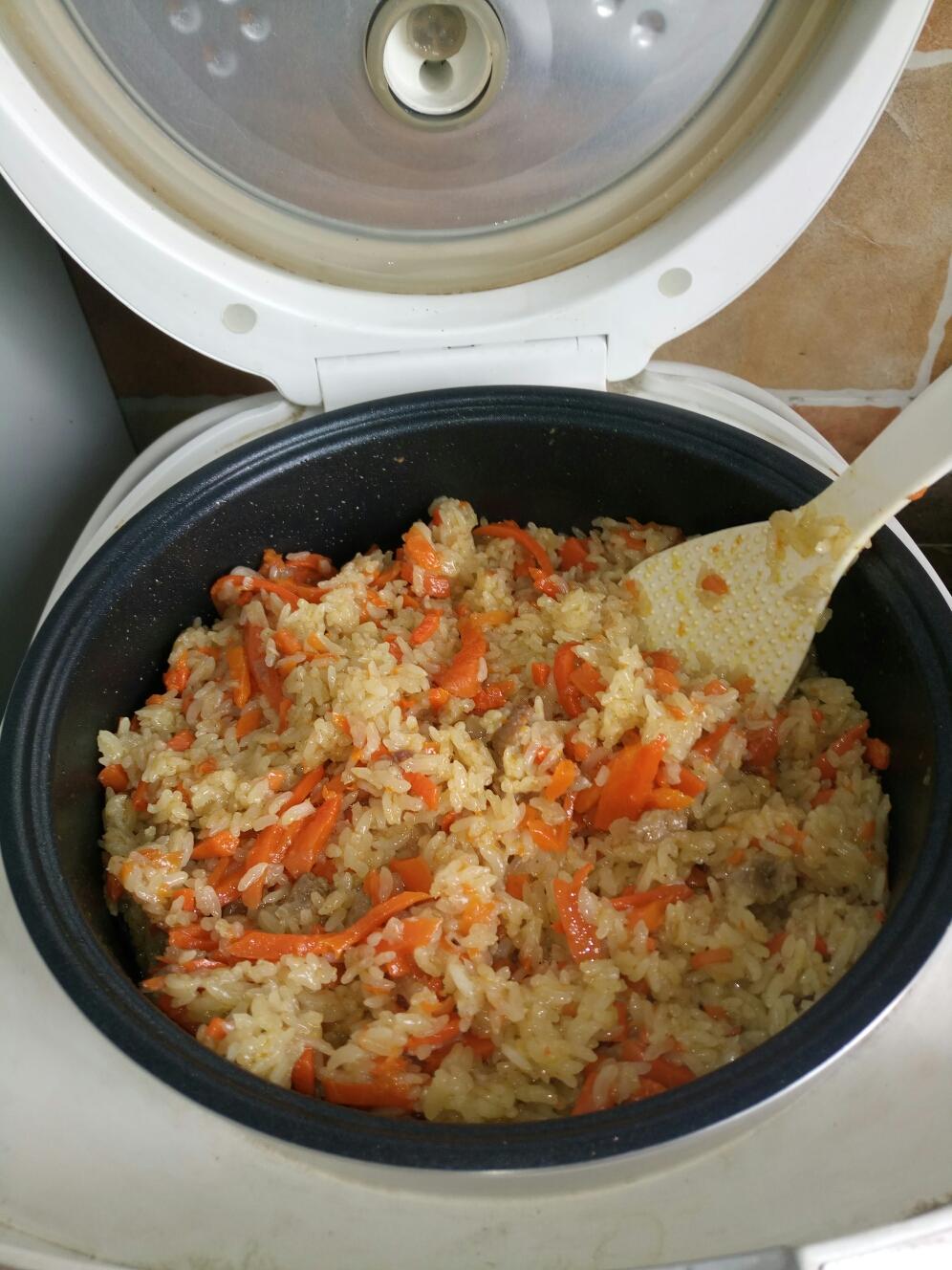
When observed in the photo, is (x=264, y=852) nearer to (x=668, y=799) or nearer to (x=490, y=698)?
(x=490, y=698)

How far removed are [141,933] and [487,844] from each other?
1.13ft

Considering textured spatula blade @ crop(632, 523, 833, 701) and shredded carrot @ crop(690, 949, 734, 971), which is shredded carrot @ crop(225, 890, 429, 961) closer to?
shredded carrot @ crop(690, 949, 734, 971)

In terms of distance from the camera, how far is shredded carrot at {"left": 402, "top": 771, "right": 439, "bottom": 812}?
3.11ft

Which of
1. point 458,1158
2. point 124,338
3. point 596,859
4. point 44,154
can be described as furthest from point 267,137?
point 458,1158

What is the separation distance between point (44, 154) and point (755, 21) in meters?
0.67

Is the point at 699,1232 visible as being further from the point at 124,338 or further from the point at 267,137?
the point at 124,338

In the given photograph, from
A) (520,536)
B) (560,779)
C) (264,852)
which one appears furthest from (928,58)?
(264,852)

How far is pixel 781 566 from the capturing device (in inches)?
39.2

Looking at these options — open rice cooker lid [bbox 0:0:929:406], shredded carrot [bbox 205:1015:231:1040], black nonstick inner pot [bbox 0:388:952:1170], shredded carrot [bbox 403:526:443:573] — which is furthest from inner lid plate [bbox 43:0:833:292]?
shredded carrot [bbox 205:1015:231:1040]

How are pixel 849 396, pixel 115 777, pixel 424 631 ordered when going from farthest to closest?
pixel 849 396 → pixel 424 631 → pixel 115 777

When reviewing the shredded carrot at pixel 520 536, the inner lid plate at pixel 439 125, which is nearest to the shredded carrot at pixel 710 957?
the shredded carrot at pixel 520 536

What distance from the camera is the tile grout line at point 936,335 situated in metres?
1.37

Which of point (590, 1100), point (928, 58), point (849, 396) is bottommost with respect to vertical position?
point (590, 1100)

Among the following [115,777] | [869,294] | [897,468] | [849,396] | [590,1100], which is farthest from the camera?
[849,396]
